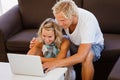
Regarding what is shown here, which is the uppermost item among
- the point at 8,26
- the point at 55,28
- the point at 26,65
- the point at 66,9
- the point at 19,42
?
the point at 66,9

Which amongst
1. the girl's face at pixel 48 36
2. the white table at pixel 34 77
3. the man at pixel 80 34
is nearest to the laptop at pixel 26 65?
the white table at pixel 34 77

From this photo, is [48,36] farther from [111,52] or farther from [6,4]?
[6,4]

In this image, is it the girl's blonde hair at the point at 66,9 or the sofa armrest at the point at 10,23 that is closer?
the girl's blonde hair at the point at 66,9

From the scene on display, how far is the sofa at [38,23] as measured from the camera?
2.57 m

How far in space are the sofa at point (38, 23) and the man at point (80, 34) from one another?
0.69ft

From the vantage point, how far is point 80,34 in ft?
7.36

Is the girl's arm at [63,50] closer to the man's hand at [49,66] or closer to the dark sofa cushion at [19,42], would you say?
the man's hand at [49,66]

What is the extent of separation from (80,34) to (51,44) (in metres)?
0.25

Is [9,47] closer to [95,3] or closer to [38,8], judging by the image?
[38,8]

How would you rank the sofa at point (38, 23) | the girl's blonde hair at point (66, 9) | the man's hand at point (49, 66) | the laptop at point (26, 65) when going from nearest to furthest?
the laptop at point (26, 65) < the man's hand at point (49, 66) < the girl's blonde hair at point (66, 9) < the sofa at point (38, 23)

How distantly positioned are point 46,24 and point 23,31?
3.17 ft

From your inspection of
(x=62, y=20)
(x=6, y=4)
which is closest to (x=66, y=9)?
(x=62, y=20)

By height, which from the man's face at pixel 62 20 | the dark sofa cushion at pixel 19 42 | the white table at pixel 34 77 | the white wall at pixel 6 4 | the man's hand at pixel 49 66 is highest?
the man's face at pixel 62 20

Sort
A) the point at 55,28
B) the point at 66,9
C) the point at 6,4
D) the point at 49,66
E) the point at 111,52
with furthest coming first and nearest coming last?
the point at 6,4
the point at 111,52
the point at 55,28
the point at 66,9
the point at 49,66
